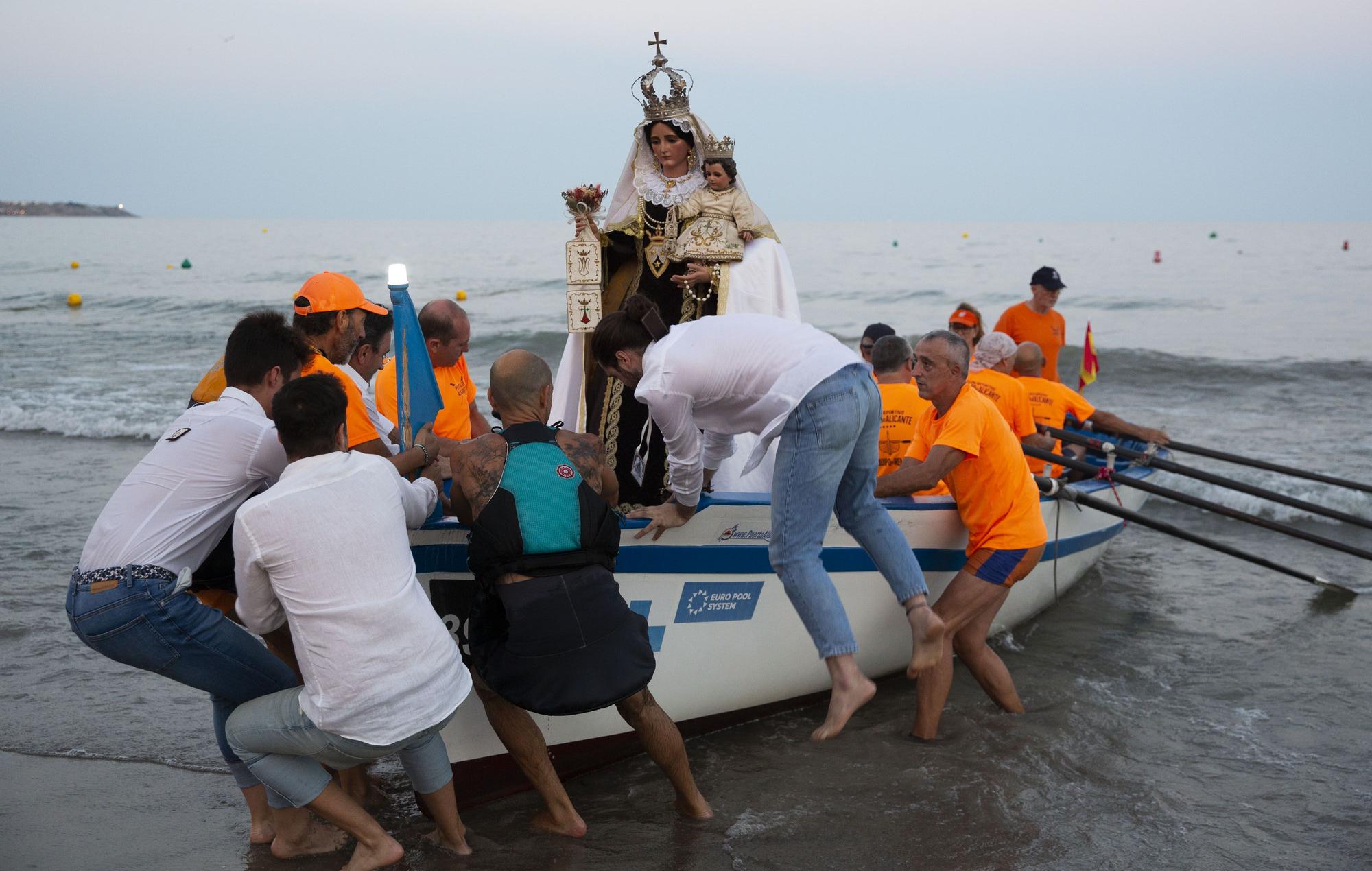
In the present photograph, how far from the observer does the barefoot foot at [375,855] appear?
355 cm

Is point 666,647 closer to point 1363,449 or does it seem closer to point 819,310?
point 1363,449

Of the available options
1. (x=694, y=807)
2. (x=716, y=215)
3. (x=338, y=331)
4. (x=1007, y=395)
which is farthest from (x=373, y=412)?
(x=1007, y=395)

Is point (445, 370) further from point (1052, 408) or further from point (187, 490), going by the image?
point (1052, 408)

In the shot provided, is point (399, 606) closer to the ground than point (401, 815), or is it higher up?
higher up

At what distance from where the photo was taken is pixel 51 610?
21.4 ft

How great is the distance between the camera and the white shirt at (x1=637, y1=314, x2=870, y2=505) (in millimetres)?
3678

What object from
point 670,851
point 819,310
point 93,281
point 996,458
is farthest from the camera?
point 93,281

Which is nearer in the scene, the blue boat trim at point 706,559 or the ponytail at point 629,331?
the ponytail at point 629,331

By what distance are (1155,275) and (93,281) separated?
3515 cm

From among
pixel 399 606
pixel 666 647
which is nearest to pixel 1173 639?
pixel 666 647

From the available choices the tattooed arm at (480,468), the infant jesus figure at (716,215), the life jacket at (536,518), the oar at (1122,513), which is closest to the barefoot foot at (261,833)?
the life jacket at (536,518)

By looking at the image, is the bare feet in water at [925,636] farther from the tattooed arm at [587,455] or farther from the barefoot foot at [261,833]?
the barefoot foot at [261,833]

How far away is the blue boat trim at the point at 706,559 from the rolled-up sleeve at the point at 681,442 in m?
0.29

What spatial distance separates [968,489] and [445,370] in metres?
2.44
